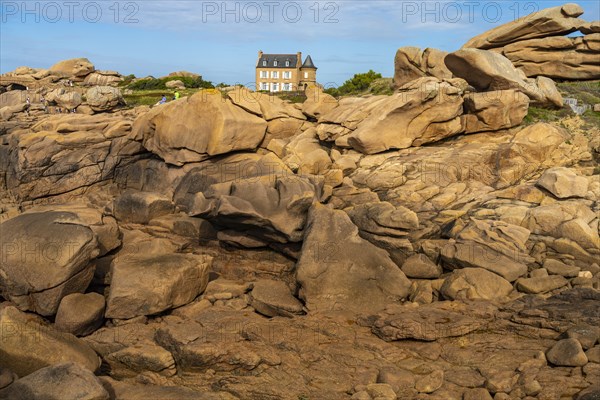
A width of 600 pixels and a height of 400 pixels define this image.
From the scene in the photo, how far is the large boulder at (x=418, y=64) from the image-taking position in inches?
1438

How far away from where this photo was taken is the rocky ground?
1399cm

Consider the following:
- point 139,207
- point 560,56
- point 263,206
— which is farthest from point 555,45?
point 139,207

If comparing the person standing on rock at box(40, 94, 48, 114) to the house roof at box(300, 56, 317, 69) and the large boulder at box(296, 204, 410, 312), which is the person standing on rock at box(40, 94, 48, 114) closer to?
the house roof at box(300, 56, 317, 69)

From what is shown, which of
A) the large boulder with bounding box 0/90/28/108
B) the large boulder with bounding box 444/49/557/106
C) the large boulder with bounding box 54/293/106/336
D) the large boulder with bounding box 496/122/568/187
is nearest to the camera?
the large boulder with bounding box 54/293/106/336

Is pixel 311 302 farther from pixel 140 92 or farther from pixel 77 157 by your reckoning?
pixel 140 92

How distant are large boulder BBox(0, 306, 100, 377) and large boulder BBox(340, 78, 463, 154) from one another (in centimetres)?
1530

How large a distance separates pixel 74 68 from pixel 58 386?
225ft

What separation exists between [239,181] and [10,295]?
8.80m

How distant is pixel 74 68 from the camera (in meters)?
72.2

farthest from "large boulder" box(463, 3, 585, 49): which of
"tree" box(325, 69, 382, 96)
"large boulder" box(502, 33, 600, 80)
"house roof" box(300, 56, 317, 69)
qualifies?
"house roof" box(300, 56, 317, 69)

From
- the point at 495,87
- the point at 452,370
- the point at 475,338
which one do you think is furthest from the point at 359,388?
the point at 495,87

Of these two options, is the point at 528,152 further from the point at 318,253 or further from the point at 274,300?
the point at 274,300

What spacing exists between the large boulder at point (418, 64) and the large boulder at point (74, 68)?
48773 millimetres

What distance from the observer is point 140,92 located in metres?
62.6
